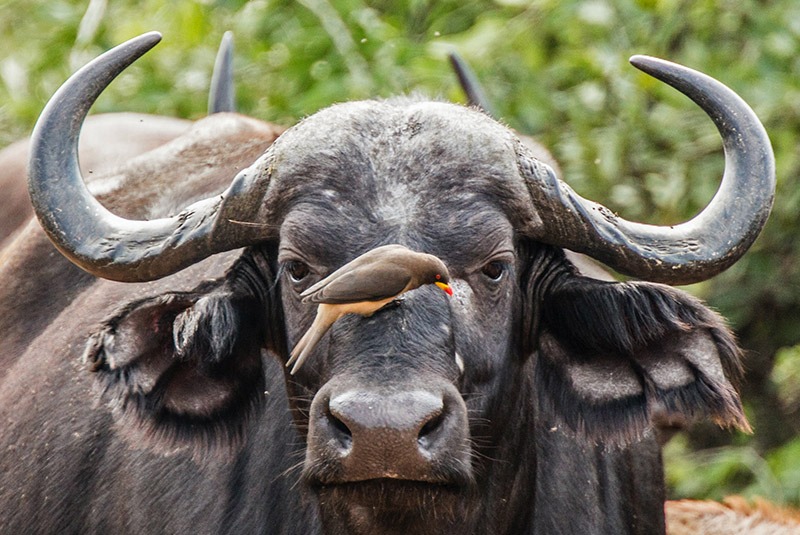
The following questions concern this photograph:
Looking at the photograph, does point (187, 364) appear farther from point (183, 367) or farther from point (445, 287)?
point (445, 287)

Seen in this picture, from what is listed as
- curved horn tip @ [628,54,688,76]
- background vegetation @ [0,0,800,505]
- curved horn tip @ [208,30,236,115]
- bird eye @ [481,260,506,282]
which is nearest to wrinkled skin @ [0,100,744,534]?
bird eye @ [481,260,506,282]

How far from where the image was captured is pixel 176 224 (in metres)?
4.38

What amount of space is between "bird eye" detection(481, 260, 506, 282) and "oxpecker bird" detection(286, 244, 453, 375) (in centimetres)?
27

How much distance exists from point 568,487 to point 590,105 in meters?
3.55

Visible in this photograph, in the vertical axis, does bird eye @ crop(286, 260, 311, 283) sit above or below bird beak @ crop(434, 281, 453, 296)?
below

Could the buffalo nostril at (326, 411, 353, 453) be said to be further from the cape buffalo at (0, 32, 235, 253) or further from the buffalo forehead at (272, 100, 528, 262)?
the cape buffalo at (0, 32, 235, 253)

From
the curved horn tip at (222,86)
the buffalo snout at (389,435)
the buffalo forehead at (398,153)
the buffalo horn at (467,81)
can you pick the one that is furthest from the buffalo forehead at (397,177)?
the curved horn tip at (222,86)

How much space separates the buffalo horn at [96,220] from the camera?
4273mm

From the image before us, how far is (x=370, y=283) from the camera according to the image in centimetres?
366

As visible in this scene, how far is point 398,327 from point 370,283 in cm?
21

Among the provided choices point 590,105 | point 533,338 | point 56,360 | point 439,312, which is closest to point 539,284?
point 533,338

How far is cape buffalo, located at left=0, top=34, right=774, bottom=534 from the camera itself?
3803mm

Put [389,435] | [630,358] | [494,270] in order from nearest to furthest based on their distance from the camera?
[389,435], [494,270], [630,358]

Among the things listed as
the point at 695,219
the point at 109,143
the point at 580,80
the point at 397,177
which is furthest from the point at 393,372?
the point at 580,80
